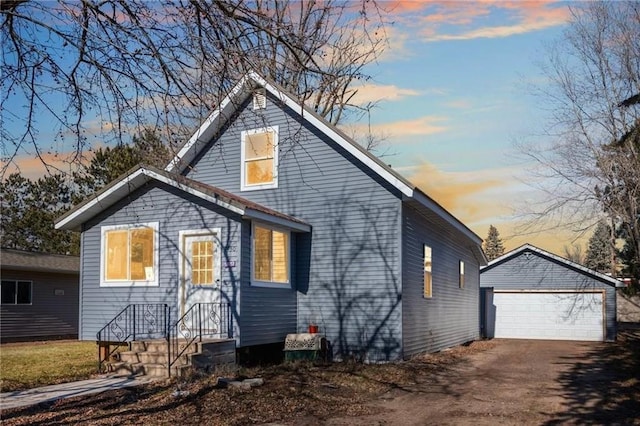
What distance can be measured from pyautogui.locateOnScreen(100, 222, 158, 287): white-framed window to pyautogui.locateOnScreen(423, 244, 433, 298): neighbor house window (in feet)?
23.9

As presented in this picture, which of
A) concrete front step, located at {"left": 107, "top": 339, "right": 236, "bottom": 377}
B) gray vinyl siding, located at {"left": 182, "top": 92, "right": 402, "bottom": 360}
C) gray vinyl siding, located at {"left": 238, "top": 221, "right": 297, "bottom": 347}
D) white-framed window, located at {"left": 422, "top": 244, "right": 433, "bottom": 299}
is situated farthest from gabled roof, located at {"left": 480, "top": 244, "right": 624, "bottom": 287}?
concrete front step, located at {"left": 107, "top": 339, "right": 236, "bottom": 377}

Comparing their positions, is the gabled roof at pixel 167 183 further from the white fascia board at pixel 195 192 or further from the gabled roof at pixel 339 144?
the gabled roof at pixel 339 144

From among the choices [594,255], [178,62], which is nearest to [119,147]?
[178,62]

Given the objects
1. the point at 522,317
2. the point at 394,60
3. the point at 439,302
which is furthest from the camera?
the point at 522,317

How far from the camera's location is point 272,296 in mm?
15102

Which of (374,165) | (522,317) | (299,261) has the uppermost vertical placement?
(374,165)

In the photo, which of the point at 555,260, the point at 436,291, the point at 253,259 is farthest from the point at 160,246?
the point at 555,260

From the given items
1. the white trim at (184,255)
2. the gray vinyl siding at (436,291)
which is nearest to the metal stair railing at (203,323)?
the white trim at (184,255)

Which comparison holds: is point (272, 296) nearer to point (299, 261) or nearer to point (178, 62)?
point (299, 261)

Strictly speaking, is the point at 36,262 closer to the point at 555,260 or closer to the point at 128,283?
the point at 128,283

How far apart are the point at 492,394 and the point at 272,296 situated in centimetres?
561

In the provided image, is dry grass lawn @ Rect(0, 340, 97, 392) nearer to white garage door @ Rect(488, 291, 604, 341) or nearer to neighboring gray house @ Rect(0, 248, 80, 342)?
neighboring gray house @ Rect(0, 248, 80, 342)

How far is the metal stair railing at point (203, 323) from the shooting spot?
13666 millimetres

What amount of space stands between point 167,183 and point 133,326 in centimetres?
→ 339
